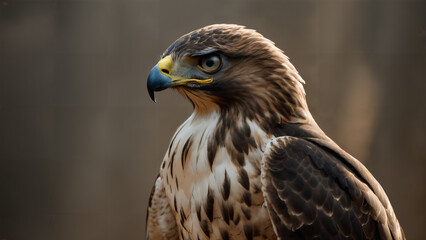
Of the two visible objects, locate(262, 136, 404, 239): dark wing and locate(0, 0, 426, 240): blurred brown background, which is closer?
locate(262, 136, 404, 239): dark wing

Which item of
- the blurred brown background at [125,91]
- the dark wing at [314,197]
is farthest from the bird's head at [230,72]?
the blurred brown background at [125,91]

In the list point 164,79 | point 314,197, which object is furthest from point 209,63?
point 314,197

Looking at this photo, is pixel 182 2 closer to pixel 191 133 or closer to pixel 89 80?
pixel 89 80

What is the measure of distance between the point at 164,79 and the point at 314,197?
1.33ft

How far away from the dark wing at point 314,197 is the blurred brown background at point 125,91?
112cm

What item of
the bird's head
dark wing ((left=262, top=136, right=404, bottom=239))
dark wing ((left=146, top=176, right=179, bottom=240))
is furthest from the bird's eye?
dark wing ((left=146, top=176, right=179, bottom=240))

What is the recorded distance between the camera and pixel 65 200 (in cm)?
208

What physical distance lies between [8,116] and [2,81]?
6.5 inches

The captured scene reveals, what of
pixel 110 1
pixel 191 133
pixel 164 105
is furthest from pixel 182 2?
pixel 191 133

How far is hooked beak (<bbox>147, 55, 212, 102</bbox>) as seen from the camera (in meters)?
0.95

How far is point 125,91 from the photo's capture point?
202cm

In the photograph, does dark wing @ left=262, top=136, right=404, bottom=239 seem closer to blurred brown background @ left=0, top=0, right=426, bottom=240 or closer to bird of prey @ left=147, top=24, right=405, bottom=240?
bird of prey @ left=147, top=24, right=405, bottom=240

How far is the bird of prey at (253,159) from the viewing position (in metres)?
0.90

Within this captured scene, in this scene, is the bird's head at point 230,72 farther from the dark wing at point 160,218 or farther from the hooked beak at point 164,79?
the dark wing at point 160,218
